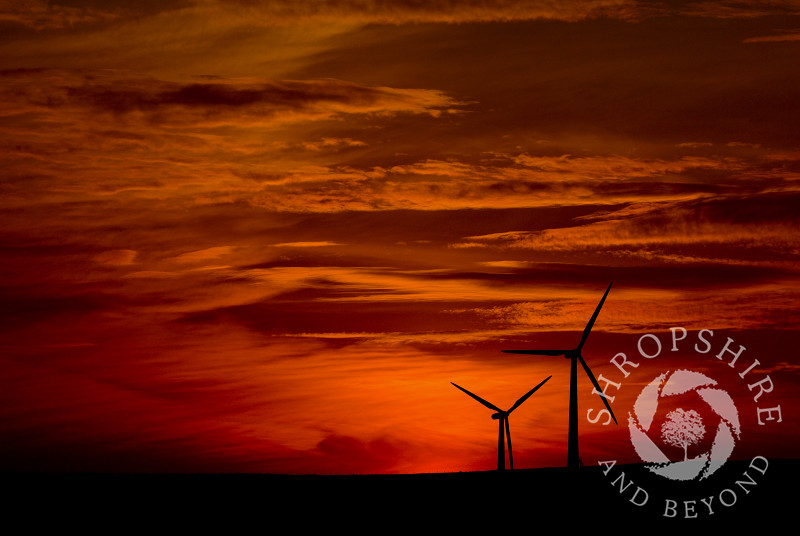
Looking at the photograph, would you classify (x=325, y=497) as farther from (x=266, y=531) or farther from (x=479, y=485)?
(x=266, y=531)

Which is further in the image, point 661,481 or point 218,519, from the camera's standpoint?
point 661,481

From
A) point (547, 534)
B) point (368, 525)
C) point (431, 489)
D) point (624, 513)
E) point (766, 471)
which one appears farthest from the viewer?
point (766, 471)

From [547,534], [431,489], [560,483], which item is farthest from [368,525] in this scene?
[560,483]

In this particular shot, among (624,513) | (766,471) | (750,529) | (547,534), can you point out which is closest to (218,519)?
(547,534)

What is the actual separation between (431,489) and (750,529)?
41.4 m

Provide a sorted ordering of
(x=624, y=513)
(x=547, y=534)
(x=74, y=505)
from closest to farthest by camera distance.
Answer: (x=547, y=534)
(x=624, y=513)
(x=74, y=505)

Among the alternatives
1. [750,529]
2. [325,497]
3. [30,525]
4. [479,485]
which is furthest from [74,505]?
[750,529]

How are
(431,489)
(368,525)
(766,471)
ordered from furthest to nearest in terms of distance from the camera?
(766,471)
(431,489)
(368,525)

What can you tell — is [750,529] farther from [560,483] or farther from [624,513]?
[560,483]

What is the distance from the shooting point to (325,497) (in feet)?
348

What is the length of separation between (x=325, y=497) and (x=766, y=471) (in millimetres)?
62811

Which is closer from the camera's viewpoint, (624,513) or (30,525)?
(30,525)

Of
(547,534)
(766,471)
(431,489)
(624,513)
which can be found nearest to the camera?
(547,534)

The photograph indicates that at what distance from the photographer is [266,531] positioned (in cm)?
7900
